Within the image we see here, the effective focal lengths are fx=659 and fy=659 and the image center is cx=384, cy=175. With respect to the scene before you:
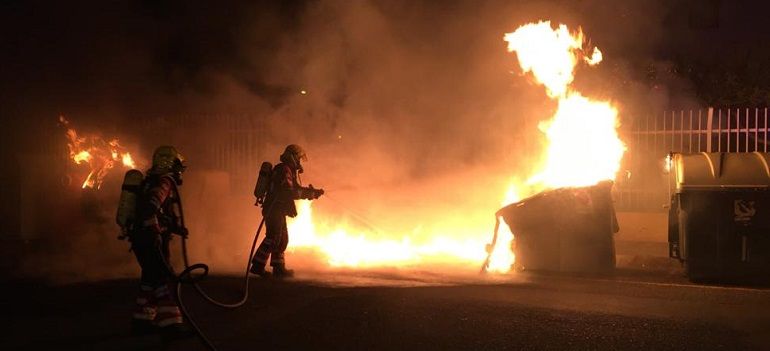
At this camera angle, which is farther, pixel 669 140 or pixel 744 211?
pixel 669 140

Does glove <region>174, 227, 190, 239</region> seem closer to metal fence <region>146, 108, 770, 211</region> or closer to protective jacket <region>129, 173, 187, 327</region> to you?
protective jacket <region>129, 173, 187, 327</region>

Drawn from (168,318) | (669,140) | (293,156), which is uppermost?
(669,140)

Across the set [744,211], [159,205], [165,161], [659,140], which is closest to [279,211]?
[165,161]

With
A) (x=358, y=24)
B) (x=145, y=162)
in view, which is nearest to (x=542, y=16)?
(x=358, y=24)

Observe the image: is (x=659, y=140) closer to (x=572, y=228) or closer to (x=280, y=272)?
(x=572, y=228)

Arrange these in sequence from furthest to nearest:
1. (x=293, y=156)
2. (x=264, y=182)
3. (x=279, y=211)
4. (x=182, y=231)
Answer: (x=293, y=156), (x=264, y=182), (x=279, y=211), (x=182, y=231)

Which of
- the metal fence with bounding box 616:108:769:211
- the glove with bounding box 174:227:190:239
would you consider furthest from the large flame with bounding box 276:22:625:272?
the glove with bounding box 174:227:190:239

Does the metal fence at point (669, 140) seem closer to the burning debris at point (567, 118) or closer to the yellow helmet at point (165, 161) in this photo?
the burning debris at point (567, 118)

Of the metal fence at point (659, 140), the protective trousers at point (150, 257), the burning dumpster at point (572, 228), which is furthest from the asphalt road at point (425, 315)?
the metal fence at point (659, 140)

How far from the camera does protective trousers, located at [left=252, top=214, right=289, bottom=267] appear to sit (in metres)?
8.01

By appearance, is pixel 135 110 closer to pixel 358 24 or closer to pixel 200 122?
pixel 200 122

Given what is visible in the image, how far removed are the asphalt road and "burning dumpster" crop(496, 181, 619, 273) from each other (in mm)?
334

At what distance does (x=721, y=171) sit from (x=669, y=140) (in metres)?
3.38

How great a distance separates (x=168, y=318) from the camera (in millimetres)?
5504
